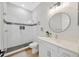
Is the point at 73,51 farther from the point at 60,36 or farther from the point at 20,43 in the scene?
the point at 20,43

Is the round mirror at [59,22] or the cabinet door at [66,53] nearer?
the cabinet door at [66,53]

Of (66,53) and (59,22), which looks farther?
(59,22)

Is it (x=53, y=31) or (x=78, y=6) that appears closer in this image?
(x=78, y=6)

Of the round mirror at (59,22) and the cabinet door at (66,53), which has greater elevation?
the round mirror at (59,22)

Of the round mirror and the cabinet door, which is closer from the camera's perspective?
the cabinet door

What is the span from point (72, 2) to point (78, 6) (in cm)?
21

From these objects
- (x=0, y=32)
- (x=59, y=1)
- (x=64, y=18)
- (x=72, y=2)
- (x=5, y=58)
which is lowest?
(x=5, y=58)

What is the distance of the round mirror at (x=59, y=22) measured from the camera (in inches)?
70.4

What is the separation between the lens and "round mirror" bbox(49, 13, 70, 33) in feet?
5.86

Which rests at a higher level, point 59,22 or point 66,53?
point 59,22

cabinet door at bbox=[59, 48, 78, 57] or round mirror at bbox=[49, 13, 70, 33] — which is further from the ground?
round mirror at bbox=[49, 13, 70, 33]

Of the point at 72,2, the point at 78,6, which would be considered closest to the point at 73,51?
the point at 78,6

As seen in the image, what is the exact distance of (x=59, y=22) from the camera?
78.8 inches

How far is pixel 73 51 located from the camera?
967 mm
